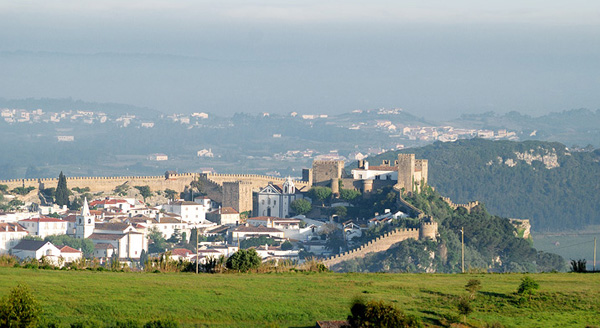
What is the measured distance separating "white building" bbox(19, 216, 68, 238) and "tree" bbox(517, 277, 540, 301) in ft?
135

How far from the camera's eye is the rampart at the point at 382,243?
190 ft

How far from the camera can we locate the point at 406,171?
206 feet

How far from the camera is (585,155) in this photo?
497 ft

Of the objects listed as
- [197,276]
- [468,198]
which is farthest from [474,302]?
[468,198]

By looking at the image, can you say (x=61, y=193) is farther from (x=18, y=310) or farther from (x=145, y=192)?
(x=18, y=310)

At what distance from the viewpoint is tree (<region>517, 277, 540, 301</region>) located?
2205 centimetres

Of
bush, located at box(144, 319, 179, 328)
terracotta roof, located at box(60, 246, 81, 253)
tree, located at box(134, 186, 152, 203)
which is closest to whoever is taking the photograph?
bush, located at box(144, 319, 179, 328)

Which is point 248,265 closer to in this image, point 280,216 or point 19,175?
point 280,216

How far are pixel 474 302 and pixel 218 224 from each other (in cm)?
4368

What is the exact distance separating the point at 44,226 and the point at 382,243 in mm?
17074

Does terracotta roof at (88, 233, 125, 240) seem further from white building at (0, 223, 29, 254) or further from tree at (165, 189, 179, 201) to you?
tree at (165, 189, 179, 201)

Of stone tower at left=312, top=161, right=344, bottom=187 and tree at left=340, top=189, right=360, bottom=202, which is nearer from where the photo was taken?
tree at left=340, top=189, right=360, bottom=202

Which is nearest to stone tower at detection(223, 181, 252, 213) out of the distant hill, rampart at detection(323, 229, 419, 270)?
rampart at detection(323, 229, 419, 270)

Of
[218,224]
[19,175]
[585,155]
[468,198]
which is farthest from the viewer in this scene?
[19,175]
